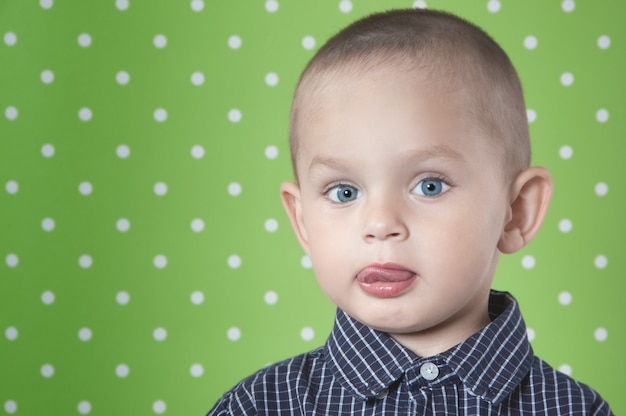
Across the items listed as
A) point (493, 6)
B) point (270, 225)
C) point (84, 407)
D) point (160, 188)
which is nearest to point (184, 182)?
point (160, 188)

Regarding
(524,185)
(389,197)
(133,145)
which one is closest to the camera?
(389,197)

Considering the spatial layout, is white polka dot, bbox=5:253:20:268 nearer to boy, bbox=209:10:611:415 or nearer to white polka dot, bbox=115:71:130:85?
white polka dot, bbox=115:71:130:85

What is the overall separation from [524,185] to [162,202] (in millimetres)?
691

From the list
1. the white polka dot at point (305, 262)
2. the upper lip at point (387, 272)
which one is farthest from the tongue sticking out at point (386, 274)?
the white polka dot at point (305, 262)

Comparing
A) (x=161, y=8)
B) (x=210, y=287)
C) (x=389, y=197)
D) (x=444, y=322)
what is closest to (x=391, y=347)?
(x=444, y=322)

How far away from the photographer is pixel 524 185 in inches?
37.7

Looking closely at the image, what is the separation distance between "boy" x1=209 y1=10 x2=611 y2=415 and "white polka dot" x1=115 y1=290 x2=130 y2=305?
22.1 inches

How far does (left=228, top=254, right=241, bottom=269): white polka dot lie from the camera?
1.52 meters

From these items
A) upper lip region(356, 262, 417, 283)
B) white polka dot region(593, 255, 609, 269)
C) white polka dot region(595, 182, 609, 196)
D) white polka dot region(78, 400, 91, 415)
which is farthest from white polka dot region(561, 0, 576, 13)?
white polka dot region(78, 400, 91, 415)

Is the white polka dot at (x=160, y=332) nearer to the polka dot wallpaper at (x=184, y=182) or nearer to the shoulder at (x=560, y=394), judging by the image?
the polka dot wallpaper at (x=184, y=182)

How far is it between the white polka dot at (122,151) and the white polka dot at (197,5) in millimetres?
221

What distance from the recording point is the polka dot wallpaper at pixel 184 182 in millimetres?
1511

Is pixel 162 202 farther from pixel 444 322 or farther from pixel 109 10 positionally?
pixel 444 322

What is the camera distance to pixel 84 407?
1530 mm
